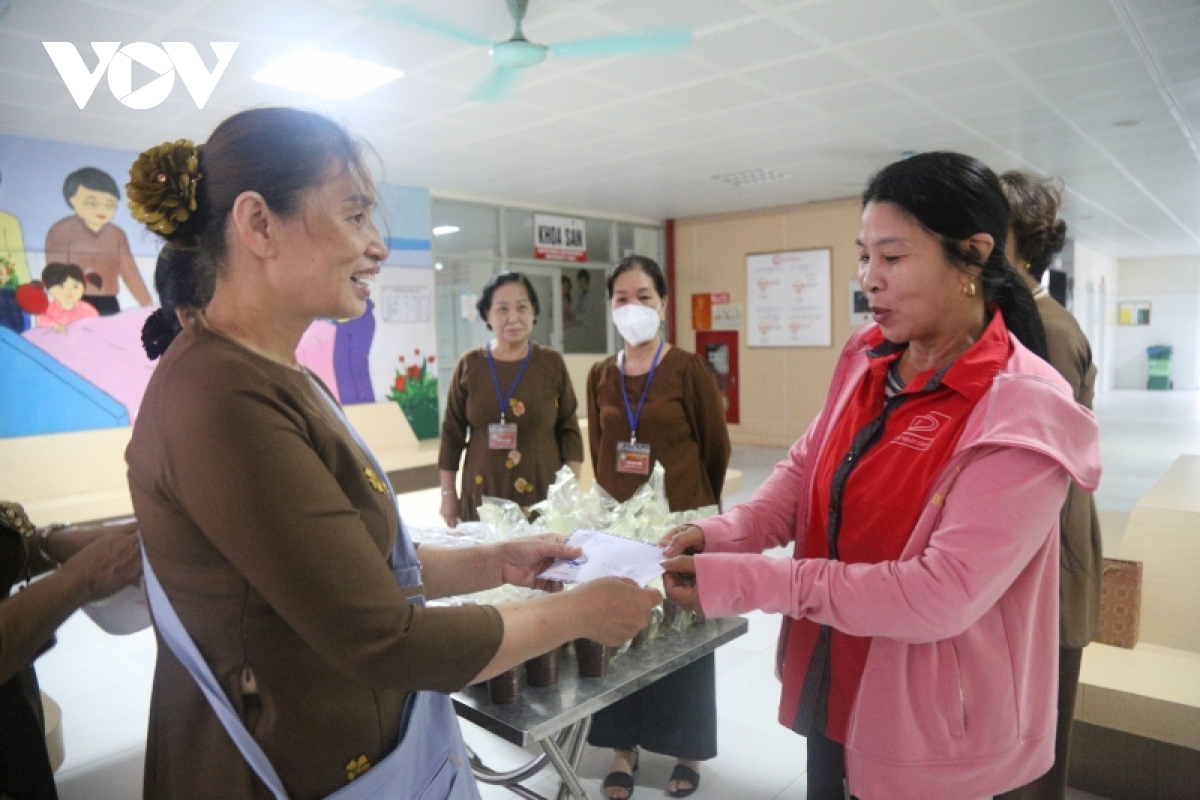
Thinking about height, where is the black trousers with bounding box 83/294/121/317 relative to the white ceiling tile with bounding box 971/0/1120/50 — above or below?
below

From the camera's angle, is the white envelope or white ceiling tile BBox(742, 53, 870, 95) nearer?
the white envelope

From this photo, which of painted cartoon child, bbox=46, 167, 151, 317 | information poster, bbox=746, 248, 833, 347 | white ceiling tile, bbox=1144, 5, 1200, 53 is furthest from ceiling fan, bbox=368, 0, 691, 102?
information poster, bbox=746, 248, 833, 347

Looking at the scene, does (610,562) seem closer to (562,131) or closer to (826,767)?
(826,767)

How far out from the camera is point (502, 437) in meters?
3.35

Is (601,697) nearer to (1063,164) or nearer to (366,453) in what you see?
(366,453)

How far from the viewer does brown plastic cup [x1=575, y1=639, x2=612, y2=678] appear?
154 cm

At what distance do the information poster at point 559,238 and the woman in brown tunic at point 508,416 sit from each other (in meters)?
5.80

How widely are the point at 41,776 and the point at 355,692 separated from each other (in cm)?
65

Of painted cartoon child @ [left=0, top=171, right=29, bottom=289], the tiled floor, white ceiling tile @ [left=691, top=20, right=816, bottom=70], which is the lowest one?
the tiled floor

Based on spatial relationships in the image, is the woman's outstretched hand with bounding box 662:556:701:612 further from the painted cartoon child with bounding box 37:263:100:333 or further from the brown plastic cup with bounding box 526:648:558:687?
Answer: the painted cartoon child with bounding box 37:263:100:333

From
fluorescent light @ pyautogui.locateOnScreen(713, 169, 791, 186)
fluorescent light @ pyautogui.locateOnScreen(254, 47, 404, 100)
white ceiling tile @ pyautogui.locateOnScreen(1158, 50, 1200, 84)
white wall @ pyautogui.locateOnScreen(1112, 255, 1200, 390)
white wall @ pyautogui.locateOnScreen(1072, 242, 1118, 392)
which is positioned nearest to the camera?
fluorescent light @ pyautogui.locateOnScreen(254, 47, 404, 100)

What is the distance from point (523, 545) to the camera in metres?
1.53

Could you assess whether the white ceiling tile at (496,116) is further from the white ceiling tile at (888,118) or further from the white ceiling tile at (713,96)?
the white ceiling tile at (888,118)

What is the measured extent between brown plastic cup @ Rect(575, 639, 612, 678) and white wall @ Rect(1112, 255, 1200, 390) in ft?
66.4
